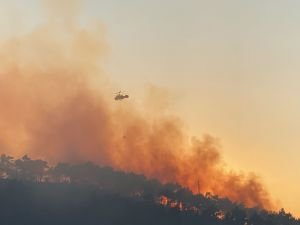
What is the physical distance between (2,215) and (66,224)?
21.8 metres

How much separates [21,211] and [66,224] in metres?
16.0

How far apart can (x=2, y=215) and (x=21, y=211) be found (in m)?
6.68

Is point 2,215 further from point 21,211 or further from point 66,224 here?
point 66,224

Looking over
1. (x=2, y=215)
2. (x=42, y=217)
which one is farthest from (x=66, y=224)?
(x=2, y=215)

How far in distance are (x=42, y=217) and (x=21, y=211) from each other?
7.40m

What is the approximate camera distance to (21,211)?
197 metres

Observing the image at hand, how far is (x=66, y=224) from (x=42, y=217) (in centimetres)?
857

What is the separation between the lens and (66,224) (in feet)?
653

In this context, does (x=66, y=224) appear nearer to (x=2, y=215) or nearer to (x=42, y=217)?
(x=42, y=217)

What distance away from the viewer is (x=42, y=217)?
19800cm

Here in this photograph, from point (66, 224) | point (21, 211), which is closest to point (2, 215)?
point (21, 211)

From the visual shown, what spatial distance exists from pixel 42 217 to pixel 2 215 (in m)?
13.5

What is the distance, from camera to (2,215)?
193 meters
